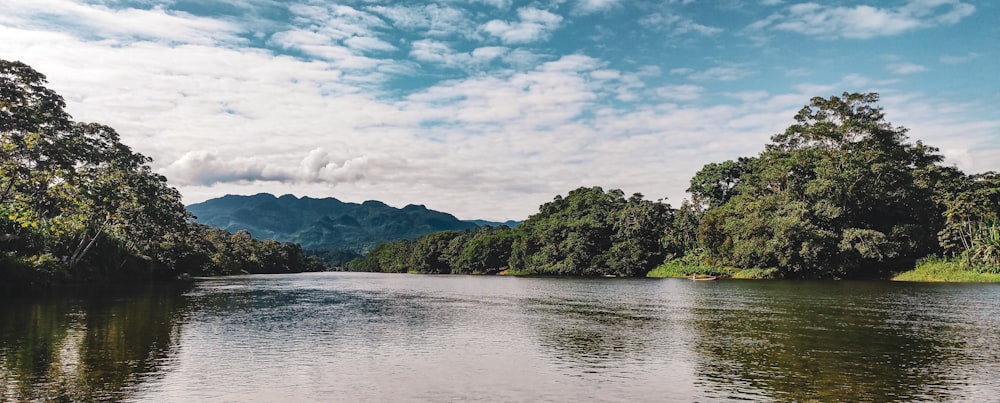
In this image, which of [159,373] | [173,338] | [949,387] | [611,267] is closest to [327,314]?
[173,338]

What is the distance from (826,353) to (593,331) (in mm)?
11261

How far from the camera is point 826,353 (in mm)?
25109

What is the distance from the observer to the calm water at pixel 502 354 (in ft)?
60.9

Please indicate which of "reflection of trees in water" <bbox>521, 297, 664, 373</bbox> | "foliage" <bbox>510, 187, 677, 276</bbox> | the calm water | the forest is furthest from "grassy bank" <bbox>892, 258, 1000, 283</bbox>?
"reflection of trees in water" <bbox>521, 297, 664, 373</bbox>

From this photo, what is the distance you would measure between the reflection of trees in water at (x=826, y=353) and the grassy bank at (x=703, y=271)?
58.5 metres

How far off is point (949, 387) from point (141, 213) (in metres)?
94.9

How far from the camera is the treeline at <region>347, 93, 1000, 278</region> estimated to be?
91.1 meters

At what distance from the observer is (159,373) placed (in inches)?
815

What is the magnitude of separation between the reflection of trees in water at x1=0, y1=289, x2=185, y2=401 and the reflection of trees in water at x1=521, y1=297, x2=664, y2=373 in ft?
49.0

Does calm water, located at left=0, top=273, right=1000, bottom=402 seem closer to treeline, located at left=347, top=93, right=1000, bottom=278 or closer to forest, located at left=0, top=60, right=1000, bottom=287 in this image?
forest, located at left=0, top=60, right=1000, bottom=287

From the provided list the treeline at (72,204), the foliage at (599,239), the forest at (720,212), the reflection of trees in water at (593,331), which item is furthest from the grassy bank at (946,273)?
the treeline at (72,204)

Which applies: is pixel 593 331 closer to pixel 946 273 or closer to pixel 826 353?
pixel 826 353

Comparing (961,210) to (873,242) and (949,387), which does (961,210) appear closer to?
(873,242)

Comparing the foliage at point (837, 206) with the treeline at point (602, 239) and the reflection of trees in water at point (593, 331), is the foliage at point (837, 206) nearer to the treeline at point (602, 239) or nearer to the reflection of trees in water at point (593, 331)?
the treeline at point (602, 239)
